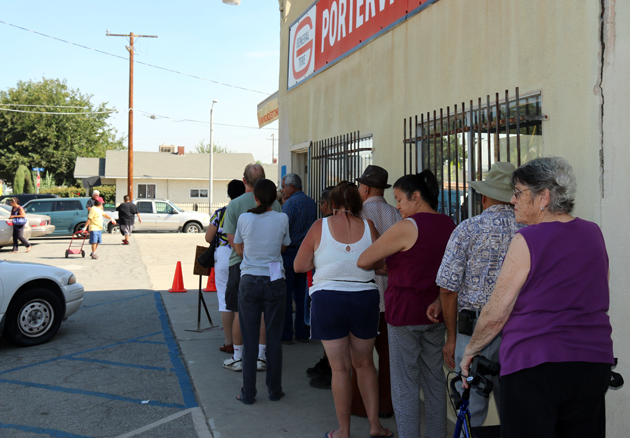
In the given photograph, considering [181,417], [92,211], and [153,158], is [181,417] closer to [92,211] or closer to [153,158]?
[92,211]

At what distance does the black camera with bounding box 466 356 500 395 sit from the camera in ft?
7.66

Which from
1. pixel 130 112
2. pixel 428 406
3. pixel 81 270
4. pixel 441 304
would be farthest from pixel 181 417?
pixel 130 112

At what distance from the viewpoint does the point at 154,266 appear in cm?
1389

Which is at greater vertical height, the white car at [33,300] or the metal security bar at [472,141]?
the metal security bar at [472,141]

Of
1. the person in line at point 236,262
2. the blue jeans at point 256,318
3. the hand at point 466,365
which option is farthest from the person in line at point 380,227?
the hand at point 466,365

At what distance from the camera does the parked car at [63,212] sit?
70.5 ft

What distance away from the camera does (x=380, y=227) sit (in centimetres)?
420

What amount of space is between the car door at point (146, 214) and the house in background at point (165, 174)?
52.6 feet

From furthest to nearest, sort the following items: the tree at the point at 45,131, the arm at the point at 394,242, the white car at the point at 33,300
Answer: the tree at the point at 45,131
the white car at the point at 33,300
the arm at the point at 394,242

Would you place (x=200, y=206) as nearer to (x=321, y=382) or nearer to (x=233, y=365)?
(x=233, y=365)

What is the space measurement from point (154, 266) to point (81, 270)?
1.78m

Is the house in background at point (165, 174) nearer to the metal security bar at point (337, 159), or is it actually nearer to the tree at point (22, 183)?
the tree at point (22, 183)

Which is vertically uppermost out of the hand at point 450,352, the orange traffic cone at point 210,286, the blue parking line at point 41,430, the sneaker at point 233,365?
the hand at point 450,352

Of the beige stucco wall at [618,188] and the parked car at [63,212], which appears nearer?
the beige stucco wall at [618,188]
